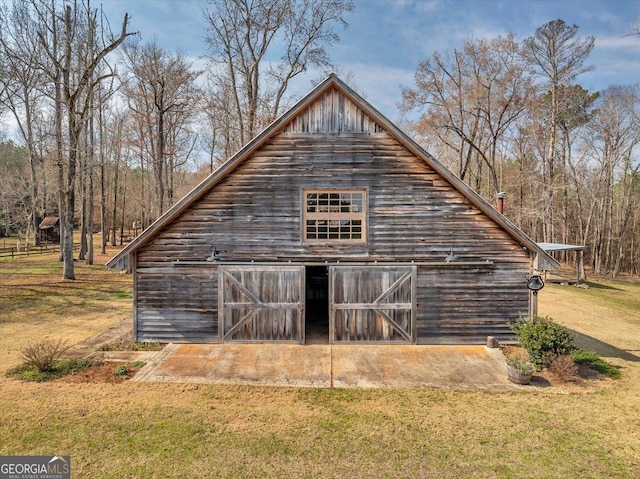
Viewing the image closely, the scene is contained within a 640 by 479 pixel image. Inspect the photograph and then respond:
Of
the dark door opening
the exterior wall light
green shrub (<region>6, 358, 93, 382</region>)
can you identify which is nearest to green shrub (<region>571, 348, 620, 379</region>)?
the exterior wall light

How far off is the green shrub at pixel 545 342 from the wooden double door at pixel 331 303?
3087mm

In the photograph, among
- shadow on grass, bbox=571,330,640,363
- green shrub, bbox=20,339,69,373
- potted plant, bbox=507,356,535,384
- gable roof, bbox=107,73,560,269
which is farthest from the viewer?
shadow on grass, bbox=571,330,640,363

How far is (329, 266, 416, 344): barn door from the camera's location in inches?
417

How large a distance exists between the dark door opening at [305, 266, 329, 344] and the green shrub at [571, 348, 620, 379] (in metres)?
7.06

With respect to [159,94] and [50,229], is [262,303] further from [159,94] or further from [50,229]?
[50,229]

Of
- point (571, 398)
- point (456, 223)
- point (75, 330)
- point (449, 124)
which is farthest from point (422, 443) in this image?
point (449, 124)

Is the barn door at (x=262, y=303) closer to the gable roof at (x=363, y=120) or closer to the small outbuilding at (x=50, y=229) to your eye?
the gable roof at (x=363, y=120)

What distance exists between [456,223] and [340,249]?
3660 millimetres

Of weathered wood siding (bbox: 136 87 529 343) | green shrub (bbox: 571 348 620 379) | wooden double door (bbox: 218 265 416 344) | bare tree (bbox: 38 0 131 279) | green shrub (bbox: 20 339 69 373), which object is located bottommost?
green shrub (bbox: 571 348 620 379)

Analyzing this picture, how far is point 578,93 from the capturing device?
29219 mm

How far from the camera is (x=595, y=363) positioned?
9344mm

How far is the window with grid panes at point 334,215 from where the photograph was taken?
10.6m

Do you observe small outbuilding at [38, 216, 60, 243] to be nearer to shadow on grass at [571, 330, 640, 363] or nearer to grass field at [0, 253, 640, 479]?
grass field at [0, 253, 640, 479]

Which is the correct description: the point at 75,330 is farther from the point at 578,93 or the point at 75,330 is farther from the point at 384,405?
the point at 578,93
